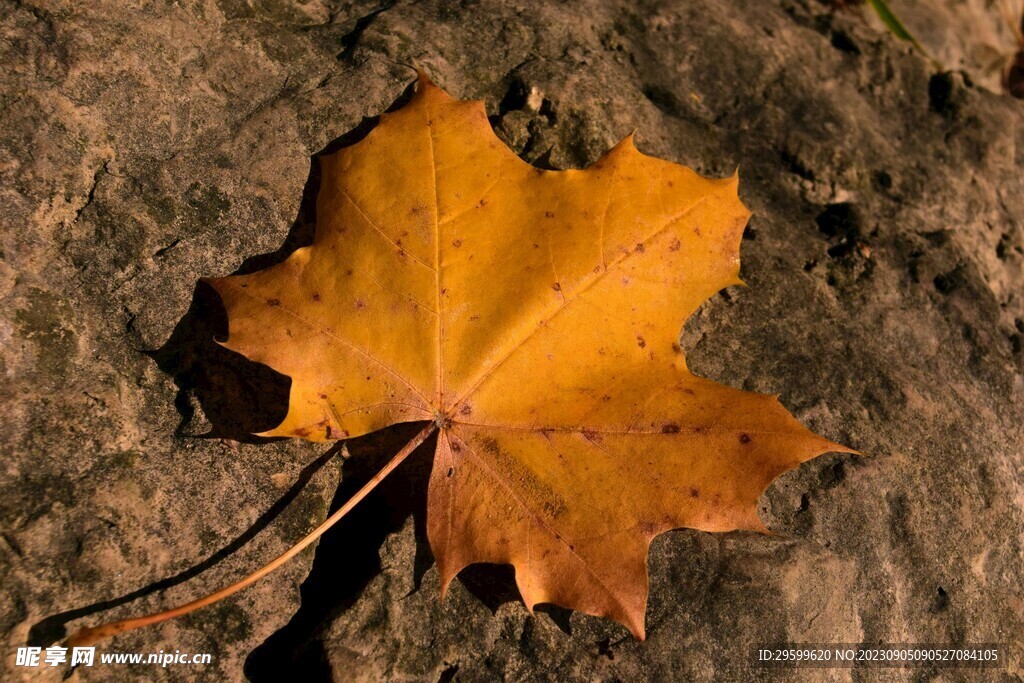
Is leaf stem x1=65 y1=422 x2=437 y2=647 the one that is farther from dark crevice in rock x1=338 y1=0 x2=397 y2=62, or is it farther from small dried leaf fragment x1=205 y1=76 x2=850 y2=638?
dark crevice in rock x1=338 y1=0 x2=397 y2=62

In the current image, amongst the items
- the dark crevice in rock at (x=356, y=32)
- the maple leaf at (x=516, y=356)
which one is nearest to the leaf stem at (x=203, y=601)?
the maple leaf at (x=516, y=356)

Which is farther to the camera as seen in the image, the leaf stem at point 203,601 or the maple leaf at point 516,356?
the maple leaf at point 516,356

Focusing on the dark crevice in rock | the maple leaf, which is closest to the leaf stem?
the maple leaf

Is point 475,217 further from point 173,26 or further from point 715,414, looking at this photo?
point 173,26

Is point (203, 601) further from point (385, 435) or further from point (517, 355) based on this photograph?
point (517, 355)

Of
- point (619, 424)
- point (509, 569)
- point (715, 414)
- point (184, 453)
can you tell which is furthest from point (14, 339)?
point (715, 414)

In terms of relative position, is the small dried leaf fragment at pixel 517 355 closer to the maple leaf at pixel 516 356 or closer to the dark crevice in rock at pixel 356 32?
the maple leaf at pixel 516 356

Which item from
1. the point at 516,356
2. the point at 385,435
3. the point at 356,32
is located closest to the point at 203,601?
the point at 385,435
